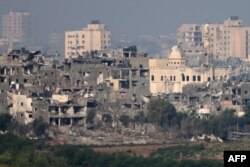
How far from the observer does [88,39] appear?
4129 inches

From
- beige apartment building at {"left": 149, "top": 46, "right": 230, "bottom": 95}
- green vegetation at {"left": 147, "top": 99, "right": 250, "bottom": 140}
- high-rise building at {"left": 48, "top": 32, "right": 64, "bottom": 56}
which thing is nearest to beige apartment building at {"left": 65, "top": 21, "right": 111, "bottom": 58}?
high-rise building at {"left": 48, "top": 32, "right": 64, "bottom": 56}

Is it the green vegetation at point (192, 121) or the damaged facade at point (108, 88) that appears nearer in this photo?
the green vegetation at point (192, 121)

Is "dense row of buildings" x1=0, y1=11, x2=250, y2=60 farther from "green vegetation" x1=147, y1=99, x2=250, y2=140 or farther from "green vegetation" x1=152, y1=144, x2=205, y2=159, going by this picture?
"green vegetation" x1=152, y1=144, x2=205, y2=159

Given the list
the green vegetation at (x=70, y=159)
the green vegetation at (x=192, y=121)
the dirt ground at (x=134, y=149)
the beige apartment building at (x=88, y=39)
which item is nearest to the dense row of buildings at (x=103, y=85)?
the green vegetation at (x=192, y=121)

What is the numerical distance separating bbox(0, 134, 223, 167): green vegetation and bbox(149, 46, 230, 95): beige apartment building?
2474 cm

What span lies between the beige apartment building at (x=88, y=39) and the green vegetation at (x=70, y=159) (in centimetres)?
5959

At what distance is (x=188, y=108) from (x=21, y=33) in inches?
3065

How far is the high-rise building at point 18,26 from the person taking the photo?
438 ft

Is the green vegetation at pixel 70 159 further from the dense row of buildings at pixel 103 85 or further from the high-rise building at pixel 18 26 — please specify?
the high-rise building at pixel 18 26

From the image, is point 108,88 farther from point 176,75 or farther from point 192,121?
point 192,121

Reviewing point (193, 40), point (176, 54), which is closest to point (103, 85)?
point (176, 54)

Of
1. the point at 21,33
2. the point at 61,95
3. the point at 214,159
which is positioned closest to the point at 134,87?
the point at 61,95

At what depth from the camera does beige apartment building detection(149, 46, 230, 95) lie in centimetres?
6819

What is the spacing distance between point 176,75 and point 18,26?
69561mm
